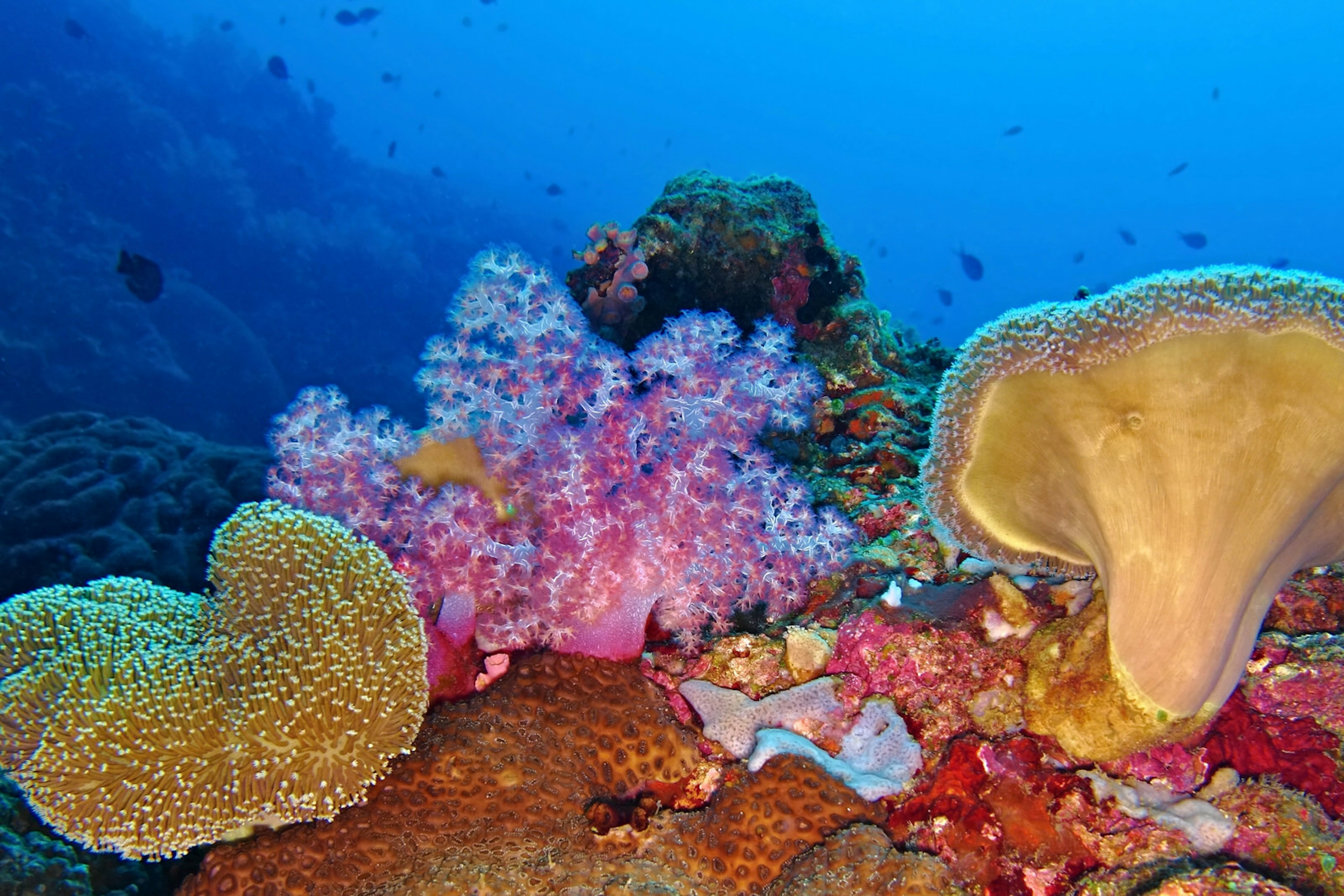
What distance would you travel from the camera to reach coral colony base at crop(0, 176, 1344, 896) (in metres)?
2.42

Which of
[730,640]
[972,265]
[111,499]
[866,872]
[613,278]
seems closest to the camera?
[866,872]

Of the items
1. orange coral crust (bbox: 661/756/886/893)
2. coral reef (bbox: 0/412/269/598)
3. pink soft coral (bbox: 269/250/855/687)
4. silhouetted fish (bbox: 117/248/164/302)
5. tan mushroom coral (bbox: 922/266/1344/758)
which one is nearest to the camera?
tan mushroom coral (bbox: 922/266/1344/758)

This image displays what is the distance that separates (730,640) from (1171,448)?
2081 mm

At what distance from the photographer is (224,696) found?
103 inches

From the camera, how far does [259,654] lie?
106 inches

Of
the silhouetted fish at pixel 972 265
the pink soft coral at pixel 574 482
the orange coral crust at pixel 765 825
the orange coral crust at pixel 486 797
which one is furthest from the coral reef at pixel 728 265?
the silhouetted fish at pixel 972 265

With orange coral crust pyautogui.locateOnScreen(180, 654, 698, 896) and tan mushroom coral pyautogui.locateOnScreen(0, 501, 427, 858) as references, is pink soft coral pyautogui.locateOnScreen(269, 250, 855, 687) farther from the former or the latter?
tan mushroom coral pyautogui.locateOnScreen(0, 501, 427, 858)

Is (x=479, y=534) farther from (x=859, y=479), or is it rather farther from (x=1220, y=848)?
(x=1220, y=848)

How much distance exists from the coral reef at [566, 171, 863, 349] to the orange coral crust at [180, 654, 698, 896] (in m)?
3.94

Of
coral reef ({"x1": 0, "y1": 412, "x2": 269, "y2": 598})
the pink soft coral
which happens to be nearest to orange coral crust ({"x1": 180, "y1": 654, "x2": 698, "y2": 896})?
the pink soft coral

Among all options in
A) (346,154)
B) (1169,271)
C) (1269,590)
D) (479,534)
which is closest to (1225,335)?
(1169,271)

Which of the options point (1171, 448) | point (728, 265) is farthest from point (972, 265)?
point (1171, 448)

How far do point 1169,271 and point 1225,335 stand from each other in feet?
1.06

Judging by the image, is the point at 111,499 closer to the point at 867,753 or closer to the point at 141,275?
the point at 141,275
